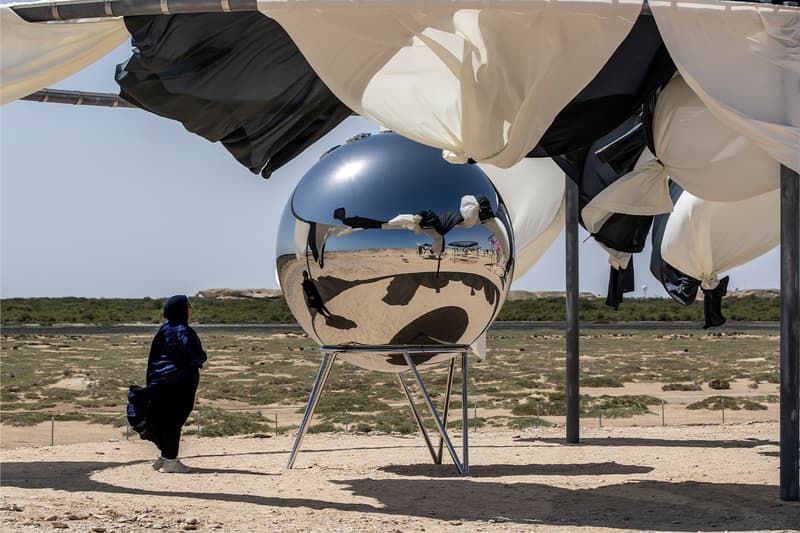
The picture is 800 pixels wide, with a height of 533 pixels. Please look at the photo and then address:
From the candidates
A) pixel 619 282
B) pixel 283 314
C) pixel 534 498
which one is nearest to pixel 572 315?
pixel 619 282

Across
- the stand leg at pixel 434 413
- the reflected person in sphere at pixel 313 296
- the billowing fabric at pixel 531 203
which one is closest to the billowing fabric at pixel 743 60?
the stand leg at pixel 434 413

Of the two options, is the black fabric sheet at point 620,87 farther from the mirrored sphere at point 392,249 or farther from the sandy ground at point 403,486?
the sandy ground at point 403,486

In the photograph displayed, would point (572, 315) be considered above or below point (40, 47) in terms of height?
below

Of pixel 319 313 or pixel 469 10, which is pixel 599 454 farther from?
pixel 469 10

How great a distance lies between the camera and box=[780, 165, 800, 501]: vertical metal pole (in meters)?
9.37

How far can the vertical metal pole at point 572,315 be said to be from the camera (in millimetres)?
14797

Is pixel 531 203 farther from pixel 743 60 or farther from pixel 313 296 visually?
pixel 743 60

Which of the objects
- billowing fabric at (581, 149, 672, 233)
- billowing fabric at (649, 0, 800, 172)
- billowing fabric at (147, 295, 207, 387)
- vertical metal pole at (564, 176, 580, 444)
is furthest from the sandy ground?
billowing fabric at (649, 0, 800, 172)

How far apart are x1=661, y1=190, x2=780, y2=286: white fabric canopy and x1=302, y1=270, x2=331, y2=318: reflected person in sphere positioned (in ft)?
21.4

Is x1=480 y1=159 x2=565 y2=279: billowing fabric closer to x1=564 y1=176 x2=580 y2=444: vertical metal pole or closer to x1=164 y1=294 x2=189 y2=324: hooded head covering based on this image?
x1=564 y1=176 x2=580 y2=444: vertical metal pole

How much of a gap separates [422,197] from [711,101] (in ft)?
9.20

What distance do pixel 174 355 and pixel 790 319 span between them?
6.08 m

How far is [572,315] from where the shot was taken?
14953 millimetres

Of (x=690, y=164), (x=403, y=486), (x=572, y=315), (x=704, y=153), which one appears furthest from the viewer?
(x=572, y=315)
